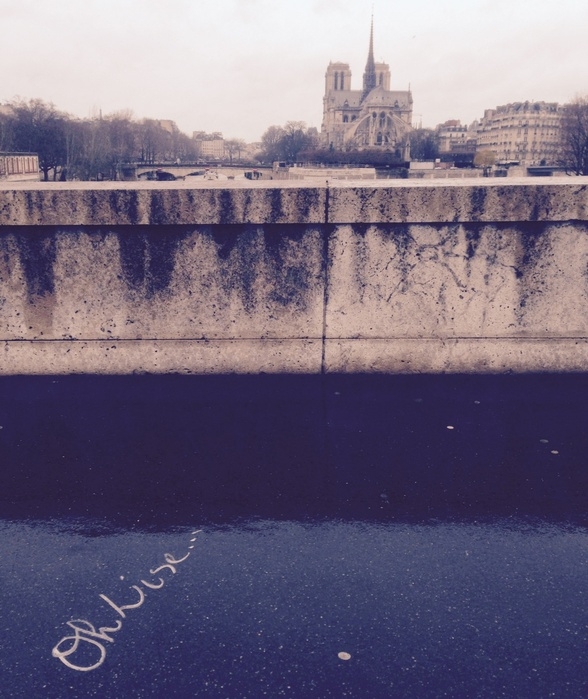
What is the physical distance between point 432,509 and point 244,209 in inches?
93.9

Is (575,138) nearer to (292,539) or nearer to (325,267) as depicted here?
(325,267)

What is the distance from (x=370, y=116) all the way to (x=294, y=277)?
559 ft

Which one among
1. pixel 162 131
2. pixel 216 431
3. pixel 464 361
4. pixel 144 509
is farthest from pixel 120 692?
pixel 162 131

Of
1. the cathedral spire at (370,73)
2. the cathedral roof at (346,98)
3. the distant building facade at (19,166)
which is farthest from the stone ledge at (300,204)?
the cathedral spire at (370,73)

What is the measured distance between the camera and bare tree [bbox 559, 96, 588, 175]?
277ft

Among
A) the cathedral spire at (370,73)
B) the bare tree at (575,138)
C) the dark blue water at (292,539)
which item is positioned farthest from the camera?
the cathedral spire at (370,73)

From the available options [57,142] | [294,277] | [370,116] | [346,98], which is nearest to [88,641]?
[294,277]

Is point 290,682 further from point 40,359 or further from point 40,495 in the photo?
point 40,359

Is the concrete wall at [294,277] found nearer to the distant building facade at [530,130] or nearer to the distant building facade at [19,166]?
the distant building facade at [19,166]

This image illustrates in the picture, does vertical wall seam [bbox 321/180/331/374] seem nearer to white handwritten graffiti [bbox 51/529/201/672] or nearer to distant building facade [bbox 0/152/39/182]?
white handwritten graffiti [bbox 51/529/201/672]

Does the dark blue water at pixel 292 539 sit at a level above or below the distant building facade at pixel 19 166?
below

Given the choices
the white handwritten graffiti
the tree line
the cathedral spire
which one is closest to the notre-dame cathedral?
the cathedral spire

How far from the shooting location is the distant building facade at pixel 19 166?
77.6 meters

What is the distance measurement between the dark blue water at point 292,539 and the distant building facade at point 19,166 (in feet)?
267
